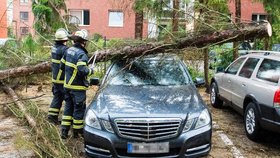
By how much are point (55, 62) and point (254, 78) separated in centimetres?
375

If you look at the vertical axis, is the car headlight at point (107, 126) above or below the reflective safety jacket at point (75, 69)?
below

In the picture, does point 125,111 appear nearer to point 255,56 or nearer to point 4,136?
point 4,136

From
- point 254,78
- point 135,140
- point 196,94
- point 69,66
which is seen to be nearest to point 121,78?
point 69,66

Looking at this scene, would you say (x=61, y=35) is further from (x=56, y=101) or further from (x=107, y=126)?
(x=107, y=126)

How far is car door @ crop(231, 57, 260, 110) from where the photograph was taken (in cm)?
718

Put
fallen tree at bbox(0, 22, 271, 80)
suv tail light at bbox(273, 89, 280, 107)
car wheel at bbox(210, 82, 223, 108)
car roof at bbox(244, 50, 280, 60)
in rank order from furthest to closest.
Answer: car wheel at bbox(210, 82, 223, 108)
car roof at bbox(244, 50, 280, 60)
fallen tree at bbox(0, 22, 271, 80)
suv tail light at bbox(273, 89, 280, 107)

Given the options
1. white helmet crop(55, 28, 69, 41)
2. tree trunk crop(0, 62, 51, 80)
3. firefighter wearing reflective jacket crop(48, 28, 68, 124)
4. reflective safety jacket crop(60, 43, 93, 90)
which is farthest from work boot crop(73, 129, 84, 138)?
tree trunk crop(0, 62, 51, 80)

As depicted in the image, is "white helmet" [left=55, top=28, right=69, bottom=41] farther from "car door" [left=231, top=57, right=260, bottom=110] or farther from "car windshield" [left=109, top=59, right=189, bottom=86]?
"car door" [left=231, top=57, right=260, bottom=110]

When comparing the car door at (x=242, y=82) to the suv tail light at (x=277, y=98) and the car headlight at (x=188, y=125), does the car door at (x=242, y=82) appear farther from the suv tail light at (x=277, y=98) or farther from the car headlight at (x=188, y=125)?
the car headlight at (x=188, y=125)

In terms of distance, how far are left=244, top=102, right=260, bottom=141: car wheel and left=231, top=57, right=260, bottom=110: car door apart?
15.6 inches

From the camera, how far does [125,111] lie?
5.10m

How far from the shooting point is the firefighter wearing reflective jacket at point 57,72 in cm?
725

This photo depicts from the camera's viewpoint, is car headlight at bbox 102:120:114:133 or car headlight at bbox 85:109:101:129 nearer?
car headlight at bbox 102:120:114:133

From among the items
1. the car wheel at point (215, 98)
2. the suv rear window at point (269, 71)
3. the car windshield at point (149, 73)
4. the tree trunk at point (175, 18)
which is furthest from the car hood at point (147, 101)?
the car wheel at point (215, 98)
